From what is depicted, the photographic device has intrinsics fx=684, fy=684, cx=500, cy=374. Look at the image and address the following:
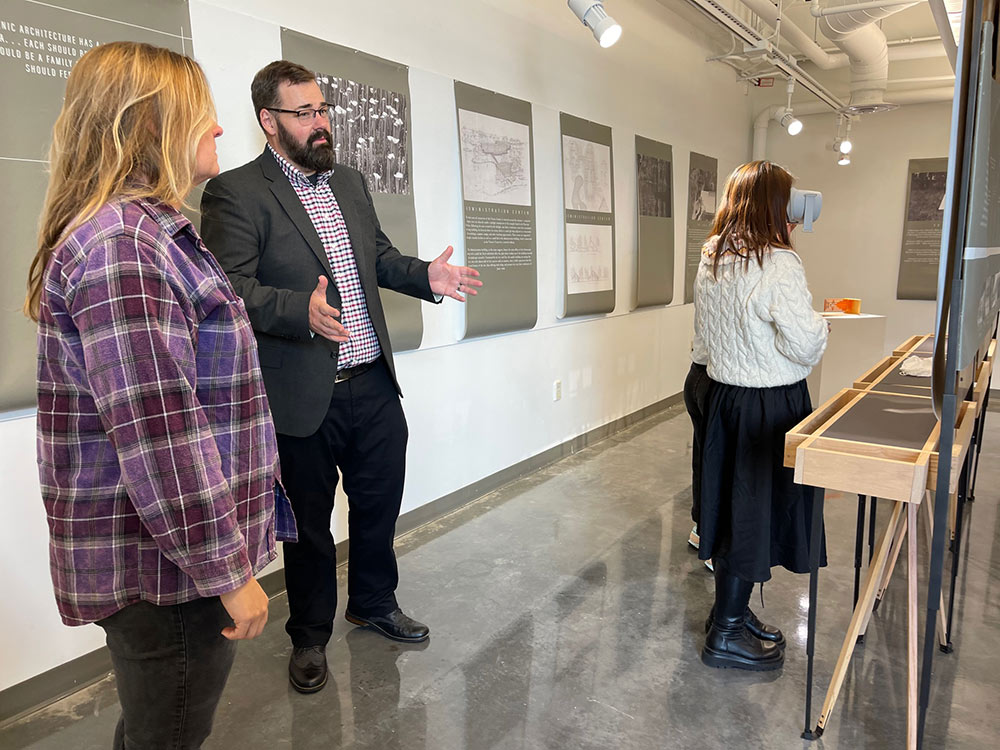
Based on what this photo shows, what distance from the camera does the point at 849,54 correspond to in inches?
195

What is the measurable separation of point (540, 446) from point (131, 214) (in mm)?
3308

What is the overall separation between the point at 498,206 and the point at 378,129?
0.84m

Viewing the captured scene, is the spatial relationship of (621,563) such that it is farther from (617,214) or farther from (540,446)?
(617,214)

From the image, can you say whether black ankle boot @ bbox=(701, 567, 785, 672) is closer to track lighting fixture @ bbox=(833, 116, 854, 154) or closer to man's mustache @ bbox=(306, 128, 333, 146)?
man's mustache @ bbox=(306, 128, 333, 146)

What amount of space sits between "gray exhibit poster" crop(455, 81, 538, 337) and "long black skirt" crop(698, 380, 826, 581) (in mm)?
1572

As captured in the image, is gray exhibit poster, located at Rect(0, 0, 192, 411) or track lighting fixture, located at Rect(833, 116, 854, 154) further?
track lighting fixture, located at Rect(833, 116, 854, 154)

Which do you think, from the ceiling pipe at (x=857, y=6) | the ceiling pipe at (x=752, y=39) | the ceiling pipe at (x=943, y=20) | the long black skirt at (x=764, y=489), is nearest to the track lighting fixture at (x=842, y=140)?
the ceiling pipe at (x=752, y=39)

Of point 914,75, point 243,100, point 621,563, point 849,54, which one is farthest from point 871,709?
point 914,75

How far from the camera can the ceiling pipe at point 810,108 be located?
5824mm

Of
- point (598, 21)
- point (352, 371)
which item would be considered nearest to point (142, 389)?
point (352, 371)

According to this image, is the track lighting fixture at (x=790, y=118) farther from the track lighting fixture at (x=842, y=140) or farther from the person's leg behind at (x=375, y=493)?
the person's leg behind at (x=375, y=493)

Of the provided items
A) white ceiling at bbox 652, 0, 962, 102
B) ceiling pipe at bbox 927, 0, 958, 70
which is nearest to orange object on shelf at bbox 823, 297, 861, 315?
ceiling pipe at bbox 927, 0, 958, 70

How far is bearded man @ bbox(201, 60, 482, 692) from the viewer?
1.80 m

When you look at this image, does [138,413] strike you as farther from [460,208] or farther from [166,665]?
[460,208]
